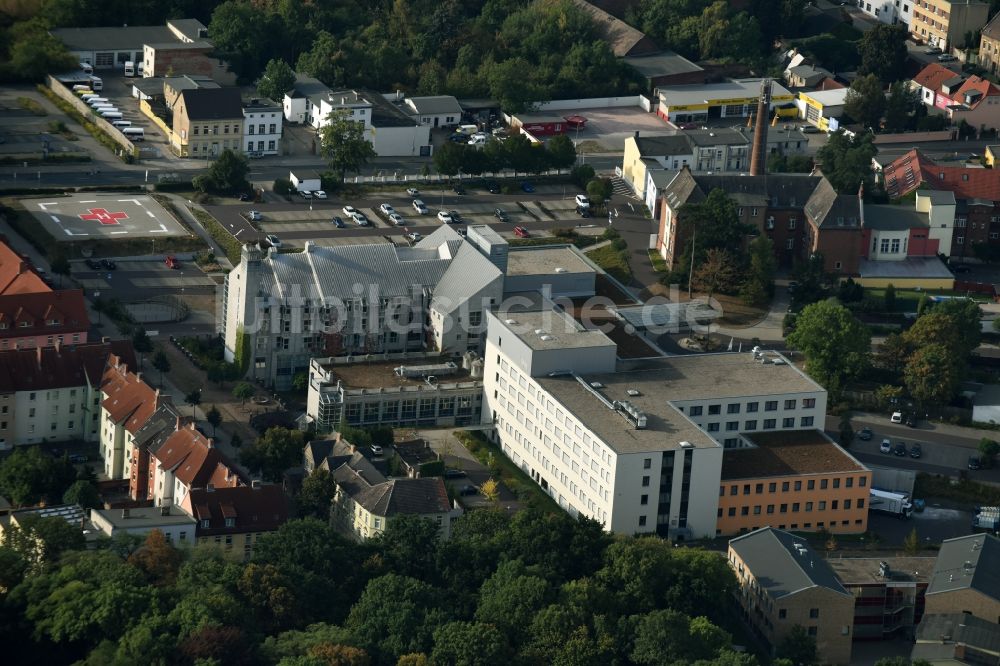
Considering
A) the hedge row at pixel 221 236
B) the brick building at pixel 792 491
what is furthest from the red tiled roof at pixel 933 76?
the brick building at pixel 792 491

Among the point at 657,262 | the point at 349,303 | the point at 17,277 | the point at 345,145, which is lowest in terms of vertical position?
the point at 657,262

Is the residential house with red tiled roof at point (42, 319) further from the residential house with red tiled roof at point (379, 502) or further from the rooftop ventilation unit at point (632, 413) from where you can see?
the rooftop ventilation unit at point (632, 413)

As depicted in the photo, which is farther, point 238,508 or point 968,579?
point 238,508

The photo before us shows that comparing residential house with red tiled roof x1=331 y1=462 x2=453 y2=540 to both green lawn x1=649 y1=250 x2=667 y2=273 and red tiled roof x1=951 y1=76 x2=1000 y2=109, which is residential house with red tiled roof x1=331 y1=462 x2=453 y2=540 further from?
red tiled roof x1=951 y1=76 x2=1000 y2=109

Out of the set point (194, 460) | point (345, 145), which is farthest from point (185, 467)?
point (345, 145)

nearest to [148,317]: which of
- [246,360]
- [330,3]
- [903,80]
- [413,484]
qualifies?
[246,360]

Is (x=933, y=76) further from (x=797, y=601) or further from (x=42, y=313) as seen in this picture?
(x=797, y=601)

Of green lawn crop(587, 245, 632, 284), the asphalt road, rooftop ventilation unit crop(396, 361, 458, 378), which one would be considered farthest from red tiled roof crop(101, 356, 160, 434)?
green lawn crop(587, 245, 632, 284)
